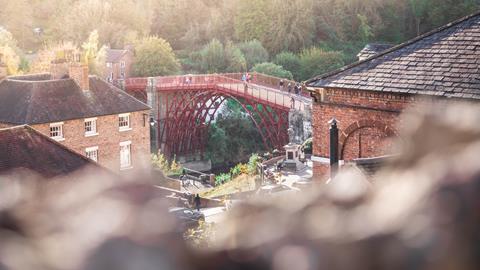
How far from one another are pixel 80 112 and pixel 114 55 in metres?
Result: 26.8

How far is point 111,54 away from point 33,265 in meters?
63.5

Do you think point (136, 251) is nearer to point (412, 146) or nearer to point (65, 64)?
point (412, 146)

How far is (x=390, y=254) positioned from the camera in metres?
0.88

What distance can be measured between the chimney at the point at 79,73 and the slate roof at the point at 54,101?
0.23m

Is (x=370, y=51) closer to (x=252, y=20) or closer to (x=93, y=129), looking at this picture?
(x=93, y=129)

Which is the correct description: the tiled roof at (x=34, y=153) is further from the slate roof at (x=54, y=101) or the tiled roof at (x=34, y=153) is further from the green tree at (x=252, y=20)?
the green tree at (x=252, y=20)

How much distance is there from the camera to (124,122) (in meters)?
39.4

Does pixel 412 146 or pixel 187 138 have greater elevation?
pixel 412 146

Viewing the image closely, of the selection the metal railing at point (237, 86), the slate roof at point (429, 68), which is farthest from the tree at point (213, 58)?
the slate roof at point (429, 68)

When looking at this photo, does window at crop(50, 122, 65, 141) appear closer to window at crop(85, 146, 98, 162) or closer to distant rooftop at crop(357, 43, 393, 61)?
window at crop(85, 146, 98, 162)

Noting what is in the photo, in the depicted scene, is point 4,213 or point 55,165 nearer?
point 4,213

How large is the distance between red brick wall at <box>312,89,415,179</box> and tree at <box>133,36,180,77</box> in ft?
152

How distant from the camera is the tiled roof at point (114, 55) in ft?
204

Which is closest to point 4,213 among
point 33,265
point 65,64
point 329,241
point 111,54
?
point 33,265
